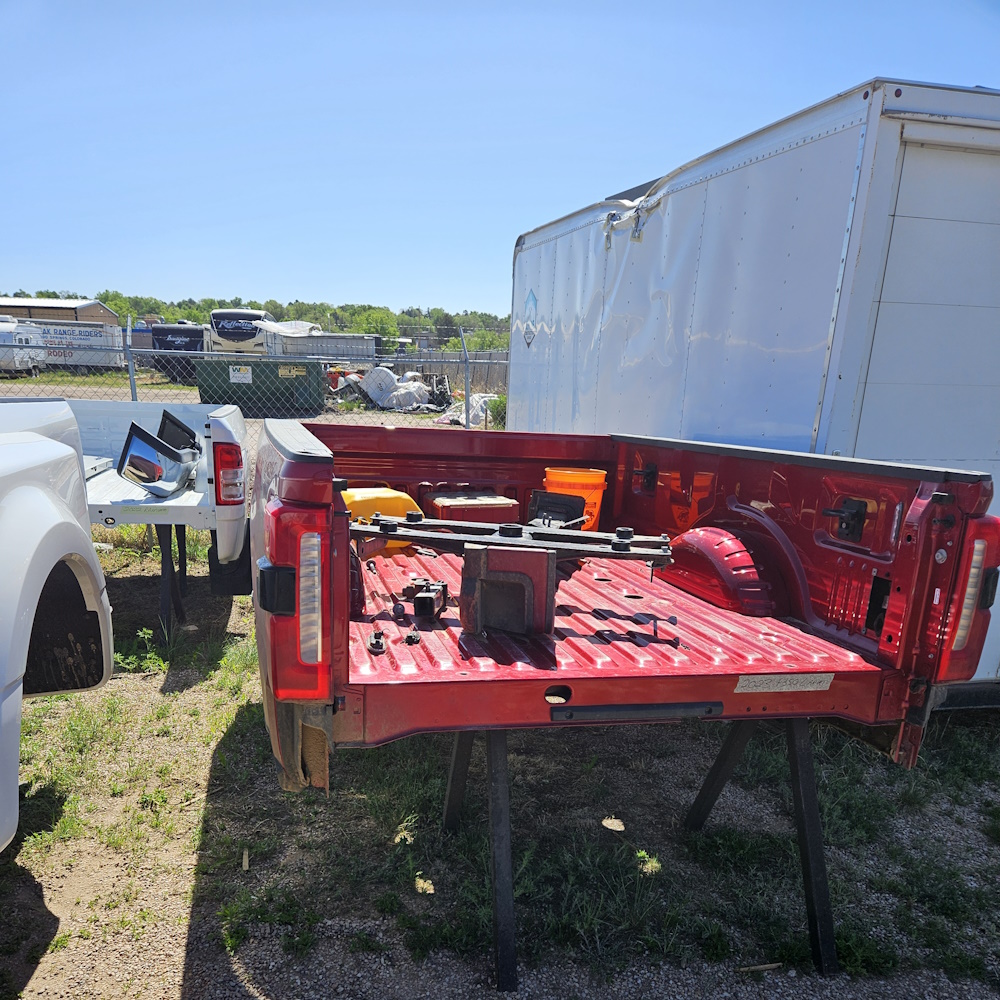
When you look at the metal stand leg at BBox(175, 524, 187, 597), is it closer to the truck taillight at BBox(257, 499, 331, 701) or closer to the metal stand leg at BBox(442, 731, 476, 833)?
the metal stand leg at BBox(442, 731, 476, 833)

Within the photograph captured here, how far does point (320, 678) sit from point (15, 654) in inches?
32.4

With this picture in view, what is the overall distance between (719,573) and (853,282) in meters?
1.49

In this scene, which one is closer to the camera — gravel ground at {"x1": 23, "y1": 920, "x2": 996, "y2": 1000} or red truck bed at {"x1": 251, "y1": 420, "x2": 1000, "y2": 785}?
red truck bed at {"x1": 251, "y1": 420, "x2": 1000, "y2": 785}

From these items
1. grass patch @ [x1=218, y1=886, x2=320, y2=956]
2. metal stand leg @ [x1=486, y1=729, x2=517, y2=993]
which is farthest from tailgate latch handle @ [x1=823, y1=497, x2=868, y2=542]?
grass patch @ [x1=218, y1=886, x2=320, y2=956]

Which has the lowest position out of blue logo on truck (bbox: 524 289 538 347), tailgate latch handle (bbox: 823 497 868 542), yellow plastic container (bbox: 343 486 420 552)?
yellow plastic container (bbox: 343 486 420 552)

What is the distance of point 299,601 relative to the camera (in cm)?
214

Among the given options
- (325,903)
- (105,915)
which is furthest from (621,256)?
(105,915)

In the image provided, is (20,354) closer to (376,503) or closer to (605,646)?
(376,503)

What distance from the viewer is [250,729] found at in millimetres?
4141

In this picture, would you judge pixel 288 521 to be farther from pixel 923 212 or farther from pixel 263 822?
pixel 923 212

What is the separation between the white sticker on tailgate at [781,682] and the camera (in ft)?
7.98

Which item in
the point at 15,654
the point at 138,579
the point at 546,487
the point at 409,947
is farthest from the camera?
the point at 138,579

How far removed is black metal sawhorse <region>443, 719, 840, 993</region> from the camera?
2.40 m

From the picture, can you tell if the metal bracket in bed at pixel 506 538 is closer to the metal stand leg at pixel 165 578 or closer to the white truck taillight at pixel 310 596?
the white truck taillight at pixel 310 596
